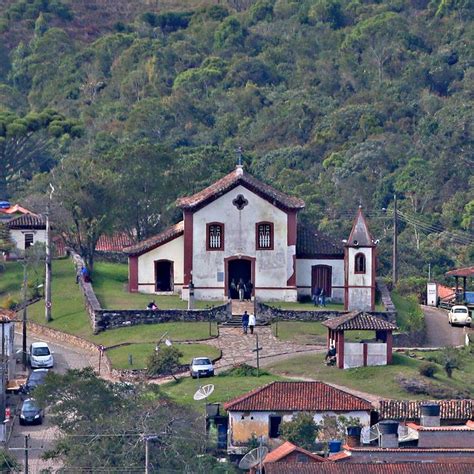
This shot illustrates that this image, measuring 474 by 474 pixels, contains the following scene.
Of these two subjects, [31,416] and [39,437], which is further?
[31,416]

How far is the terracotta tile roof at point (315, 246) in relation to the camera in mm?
86938

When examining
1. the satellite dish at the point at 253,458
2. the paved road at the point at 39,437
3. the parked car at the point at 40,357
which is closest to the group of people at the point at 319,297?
the paved road at the point at 39,437

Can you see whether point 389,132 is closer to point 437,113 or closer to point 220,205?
point 437,113

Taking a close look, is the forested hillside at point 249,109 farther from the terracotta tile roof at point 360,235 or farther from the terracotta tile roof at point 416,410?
the terracotta tile roof at point 416,410

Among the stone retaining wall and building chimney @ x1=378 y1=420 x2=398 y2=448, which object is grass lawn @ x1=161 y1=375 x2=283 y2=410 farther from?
the stone retaining wall

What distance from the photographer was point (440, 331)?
84.1 meters

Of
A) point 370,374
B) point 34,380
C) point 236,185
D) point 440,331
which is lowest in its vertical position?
point 34,380

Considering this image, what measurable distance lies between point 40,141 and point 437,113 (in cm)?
3123

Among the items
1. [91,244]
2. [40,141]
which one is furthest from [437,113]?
[91,244]

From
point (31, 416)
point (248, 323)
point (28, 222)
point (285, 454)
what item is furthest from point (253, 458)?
point (28, 222)

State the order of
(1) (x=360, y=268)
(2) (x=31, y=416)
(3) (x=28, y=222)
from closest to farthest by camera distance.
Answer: (2) (x=31, y=416) → (1) (x=360, y=268) → (3) (x=28, y=222)

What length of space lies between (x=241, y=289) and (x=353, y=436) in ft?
71.6

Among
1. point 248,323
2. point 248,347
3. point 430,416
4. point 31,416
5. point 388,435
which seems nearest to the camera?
point 388,435

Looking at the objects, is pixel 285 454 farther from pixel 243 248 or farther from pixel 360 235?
pixel 243 248
